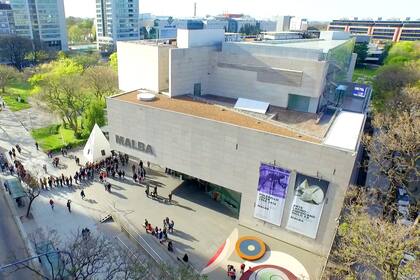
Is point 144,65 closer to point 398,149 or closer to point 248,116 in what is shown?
point 248,116

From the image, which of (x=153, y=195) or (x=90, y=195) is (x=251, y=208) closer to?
(x=153, y=195)

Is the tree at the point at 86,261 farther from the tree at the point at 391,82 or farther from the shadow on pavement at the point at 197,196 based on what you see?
the tree at the point at 391,82

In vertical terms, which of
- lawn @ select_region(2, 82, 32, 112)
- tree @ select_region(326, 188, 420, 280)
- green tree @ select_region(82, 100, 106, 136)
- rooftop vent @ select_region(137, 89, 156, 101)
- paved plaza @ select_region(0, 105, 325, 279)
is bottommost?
paved plaza @ select_region(0, 105, 325, 279)

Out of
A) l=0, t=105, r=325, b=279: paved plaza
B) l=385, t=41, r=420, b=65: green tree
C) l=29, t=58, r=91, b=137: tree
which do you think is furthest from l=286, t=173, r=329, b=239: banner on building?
l=385, t=41, r=420, b=65: green tree

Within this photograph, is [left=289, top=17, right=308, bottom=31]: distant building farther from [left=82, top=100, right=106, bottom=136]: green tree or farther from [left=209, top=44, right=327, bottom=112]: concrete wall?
[left=82, top=100, right=106, bottom=136]: green tree

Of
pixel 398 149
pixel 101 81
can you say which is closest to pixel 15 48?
pixel 101 81

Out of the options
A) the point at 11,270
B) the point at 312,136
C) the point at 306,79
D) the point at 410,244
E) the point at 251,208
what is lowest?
the point at 11,270

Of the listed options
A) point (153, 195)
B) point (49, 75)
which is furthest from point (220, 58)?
point (49, 75)
